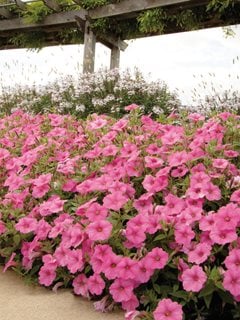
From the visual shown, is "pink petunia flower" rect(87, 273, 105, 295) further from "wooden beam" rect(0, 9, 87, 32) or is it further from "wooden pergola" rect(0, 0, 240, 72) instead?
"wooden beam" rect(0, 9, 87, 32)

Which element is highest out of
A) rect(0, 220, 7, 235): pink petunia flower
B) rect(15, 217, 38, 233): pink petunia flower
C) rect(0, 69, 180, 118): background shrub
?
rect(15, 217, 38, 233): pink petunia flower

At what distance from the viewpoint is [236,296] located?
2.06 meters

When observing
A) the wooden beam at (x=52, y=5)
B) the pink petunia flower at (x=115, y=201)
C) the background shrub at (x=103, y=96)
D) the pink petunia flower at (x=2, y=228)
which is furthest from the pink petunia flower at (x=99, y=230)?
the wooden beam at (x=52, y=5)

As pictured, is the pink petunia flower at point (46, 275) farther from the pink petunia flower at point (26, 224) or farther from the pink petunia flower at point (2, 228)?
the pink petunia flower at point (2, 228)

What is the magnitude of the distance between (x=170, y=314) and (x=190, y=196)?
2.04 feet

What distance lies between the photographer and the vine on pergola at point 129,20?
10.4 meters

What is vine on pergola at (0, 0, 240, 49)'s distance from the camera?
10398mm

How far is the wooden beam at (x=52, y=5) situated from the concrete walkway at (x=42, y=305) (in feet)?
32.0

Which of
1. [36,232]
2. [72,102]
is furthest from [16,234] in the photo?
[72,102]

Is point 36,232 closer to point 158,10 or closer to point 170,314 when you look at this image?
point 170,314

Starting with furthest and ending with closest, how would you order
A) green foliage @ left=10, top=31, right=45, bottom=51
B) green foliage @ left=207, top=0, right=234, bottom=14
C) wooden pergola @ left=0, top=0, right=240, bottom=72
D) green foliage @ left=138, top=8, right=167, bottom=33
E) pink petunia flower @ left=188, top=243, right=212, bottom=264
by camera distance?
green foliage @ left=10, top=31, right=45, bottom=51, green foliage @ left=138, top=8, right=167, bottom=33, wooden pergola @ left=0, top=0, right=240, bottom=72, green foliage @ left=207, top=0, right=234, bottom=14, pink petunia flower @ left=188, top=243, right=212, bottom=264

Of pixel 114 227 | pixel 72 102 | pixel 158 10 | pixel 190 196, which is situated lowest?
pixel 72 102

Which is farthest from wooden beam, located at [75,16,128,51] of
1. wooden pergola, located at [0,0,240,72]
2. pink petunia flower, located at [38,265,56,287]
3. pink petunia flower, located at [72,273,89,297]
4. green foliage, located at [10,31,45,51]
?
pink petunia flower, located at [72,273,89,297]

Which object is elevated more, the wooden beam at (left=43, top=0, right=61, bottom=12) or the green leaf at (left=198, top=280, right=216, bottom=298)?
the wooden beam at (left=43, top=0, right=61, bottom=12)
